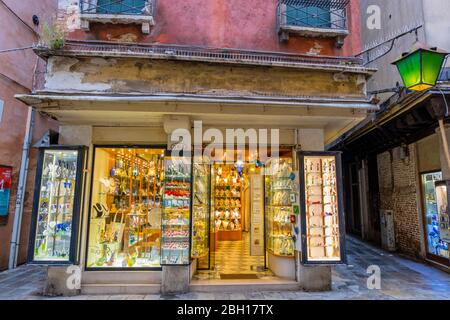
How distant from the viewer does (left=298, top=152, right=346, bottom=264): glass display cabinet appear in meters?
6.54

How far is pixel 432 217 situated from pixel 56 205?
421 inches

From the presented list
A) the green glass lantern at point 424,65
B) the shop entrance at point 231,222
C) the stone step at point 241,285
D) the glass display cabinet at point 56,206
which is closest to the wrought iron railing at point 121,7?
the glass display cabinet at point 56,206

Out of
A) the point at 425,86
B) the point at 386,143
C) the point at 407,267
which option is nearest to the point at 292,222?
the point at 425,86

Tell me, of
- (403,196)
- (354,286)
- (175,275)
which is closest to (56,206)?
(175,275)

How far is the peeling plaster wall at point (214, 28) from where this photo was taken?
6.74 metres

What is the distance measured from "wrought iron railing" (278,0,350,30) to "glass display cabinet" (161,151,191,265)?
4097mm

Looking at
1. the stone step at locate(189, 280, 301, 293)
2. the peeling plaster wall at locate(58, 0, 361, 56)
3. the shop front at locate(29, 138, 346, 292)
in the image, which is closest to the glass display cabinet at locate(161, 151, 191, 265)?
the shop front at locate(29, 138, 346, 292)

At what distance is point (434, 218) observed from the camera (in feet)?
30.4

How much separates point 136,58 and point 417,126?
8.66 meters

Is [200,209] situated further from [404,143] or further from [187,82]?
[404,143]

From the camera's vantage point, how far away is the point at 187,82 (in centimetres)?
639

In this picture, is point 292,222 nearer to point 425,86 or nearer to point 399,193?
point 425,86

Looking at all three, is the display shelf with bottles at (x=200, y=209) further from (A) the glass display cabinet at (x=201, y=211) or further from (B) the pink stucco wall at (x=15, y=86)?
(B) the pink stucco wall at (x=15, y=86)

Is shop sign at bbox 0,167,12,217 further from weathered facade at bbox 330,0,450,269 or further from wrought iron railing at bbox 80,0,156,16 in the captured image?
weathered facade at bbox 330,0,450,269
